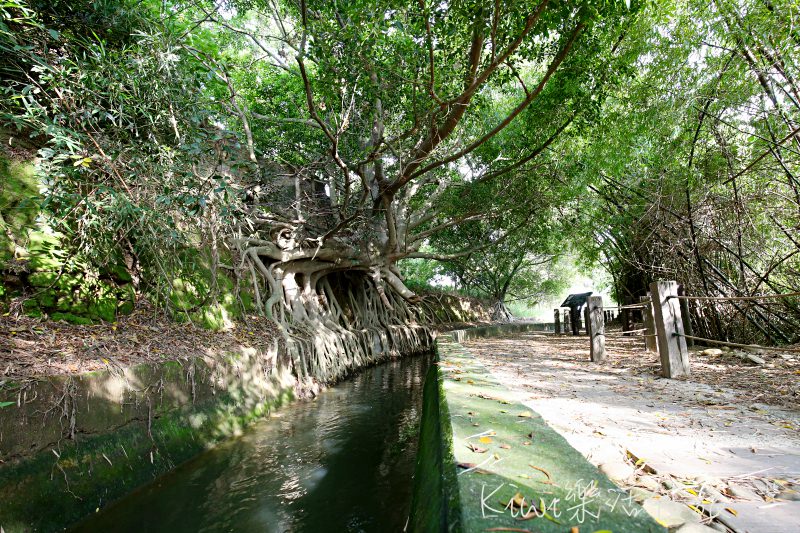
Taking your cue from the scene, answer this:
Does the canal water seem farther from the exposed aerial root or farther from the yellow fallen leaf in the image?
the exposed aerial root

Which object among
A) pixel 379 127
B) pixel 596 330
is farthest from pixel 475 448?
pixel 379 127

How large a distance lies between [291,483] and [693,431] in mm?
3055

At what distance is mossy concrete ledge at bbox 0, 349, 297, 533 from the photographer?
93.5 inches

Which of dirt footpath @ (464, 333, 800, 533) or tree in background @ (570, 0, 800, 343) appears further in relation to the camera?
tree in background @ (570, 0, 800, 343)

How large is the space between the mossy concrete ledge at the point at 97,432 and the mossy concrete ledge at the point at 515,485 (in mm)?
2444

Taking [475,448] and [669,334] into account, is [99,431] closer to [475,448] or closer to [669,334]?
[475,448]

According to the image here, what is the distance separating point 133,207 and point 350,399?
4.03 meters

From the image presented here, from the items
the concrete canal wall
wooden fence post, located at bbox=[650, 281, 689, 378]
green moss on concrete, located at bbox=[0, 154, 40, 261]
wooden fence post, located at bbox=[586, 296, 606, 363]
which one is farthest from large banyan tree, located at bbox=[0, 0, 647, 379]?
wooden fence post, located at bbox=[650, 281, 689, 378]

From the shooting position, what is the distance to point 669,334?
4379 millimetres

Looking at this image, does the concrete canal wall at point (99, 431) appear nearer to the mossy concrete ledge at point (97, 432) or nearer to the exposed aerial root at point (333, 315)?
the mossy concrete ledge at point (97, 432)

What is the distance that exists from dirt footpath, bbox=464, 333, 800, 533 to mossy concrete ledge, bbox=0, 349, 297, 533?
330 cm

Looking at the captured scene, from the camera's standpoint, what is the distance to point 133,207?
11.4 ft

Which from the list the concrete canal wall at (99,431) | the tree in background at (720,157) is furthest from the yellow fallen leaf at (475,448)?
the tree in background at (720,157)

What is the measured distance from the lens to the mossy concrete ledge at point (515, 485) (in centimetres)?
118
